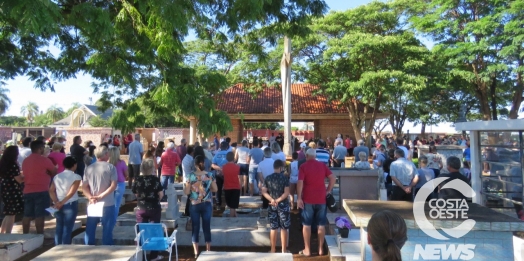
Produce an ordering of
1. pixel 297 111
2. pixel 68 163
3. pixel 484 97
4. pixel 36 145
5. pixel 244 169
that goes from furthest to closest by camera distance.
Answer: pixel 297 111, pixel 484 97, pixel 244 169, pixel 36 145, pixel 68 163

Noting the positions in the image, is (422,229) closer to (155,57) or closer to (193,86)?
(193,86)


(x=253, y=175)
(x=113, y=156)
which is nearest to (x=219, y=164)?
(x=253, y=175)

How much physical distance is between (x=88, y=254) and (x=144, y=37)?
2.86 meters

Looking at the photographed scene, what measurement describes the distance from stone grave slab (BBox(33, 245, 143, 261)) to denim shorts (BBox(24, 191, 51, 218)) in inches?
74.3

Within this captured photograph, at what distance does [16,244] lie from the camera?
17.4 ft

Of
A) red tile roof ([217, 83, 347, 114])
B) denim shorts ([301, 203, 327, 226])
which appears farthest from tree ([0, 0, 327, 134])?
red tile roof ([217, 83, 347, 114])

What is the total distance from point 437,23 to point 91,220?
61.5ft

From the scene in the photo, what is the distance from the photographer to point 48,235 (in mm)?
6438

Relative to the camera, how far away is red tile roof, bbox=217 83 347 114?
22.0 metres

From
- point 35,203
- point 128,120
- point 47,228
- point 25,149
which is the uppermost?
point 128,120

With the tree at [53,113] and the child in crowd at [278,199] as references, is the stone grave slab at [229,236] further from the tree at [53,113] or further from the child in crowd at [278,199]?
the tree at [53,113]

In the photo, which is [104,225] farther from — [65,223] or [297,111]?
[297,111]

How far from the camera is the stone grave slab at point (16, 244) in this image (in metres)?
5.03

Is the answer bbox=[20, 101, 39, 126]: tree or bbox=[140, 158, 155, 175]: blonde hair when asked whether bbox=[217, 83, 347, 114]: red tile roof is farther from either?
bbox=[20, 101, 39, 126]: tree
